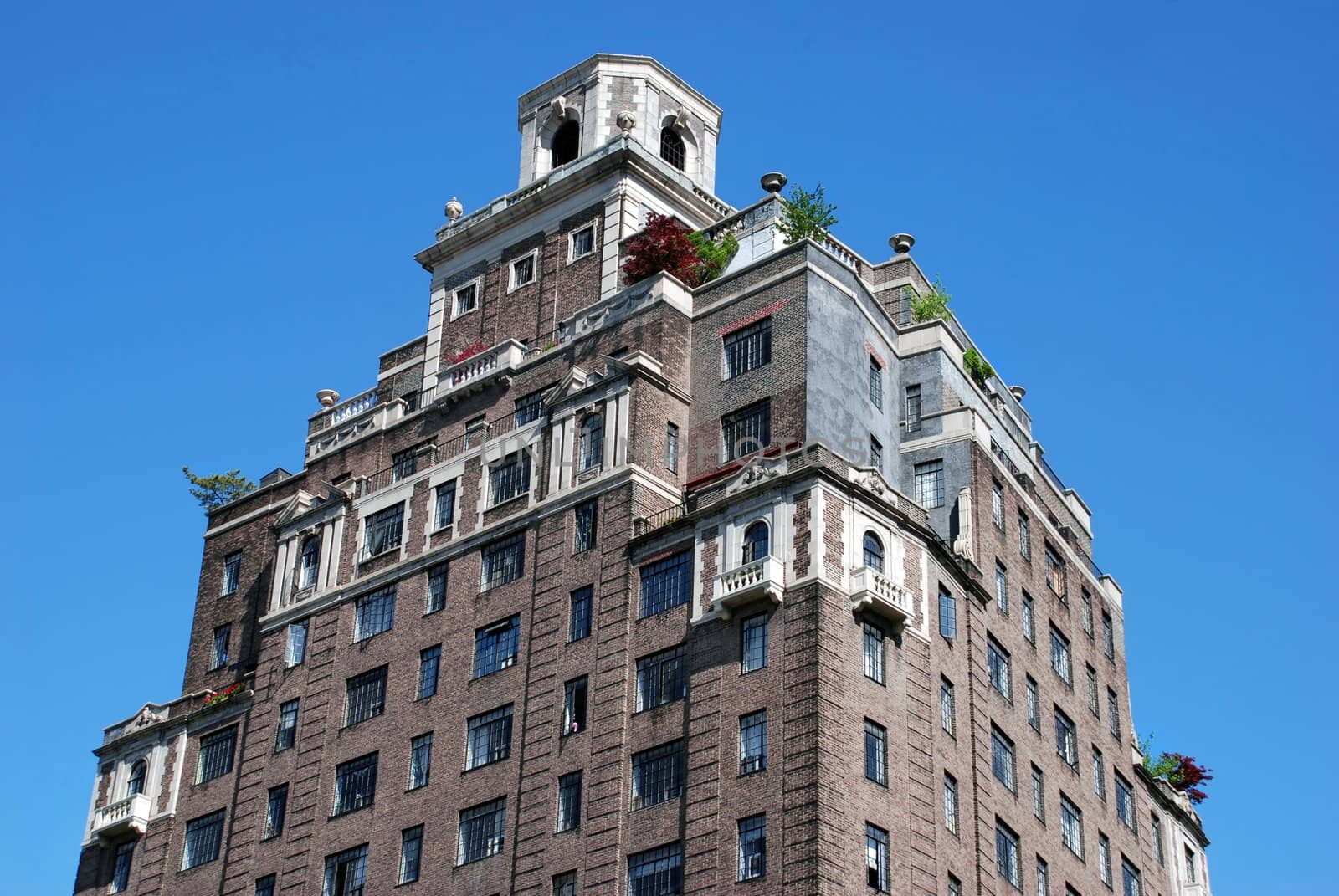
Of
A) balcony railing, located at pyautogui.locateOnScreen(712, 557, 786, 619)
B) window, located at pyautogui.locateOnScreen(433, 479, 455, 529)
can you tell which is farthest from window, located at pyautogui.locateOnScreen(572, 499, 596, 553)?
balcony railing, located at pyautogui.locateOnScreen(712, 557, 786, 619)

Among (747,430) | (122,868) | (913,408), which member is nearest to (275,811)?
(122,868)

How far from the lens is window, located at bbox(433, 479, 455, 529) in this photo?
277ft

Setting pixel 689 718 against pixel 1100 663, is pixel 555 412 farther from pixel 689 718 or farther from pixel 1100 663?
pixel 1100 663

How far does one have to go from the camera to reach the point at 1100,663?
303 ft

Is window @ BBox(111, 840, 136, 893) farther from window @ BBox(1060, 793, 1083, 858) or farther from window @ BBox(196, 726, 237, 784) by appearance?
window @ BBox(1060, 793, 1083, 858)

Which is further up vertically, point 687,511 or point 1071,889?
point 687,511

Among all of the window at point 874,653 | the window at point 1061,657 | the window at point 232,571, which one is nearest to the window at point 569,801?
the window at point 874,653

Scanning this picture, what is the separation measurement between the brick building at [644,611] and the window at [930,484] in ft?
0.56

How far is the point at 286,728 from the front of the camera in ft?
281

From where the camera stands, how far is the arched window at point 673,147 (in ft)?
318

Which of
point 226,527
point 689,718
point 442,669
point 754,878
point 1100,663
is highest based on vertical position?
point 226,527

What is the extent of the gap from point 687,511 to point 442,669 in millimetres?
11931

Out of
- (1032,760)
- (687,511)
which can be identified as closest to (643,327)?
(687,511)

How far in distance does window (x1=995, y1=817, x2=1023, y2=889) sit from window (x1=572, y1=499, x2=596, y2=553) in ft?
57.8
